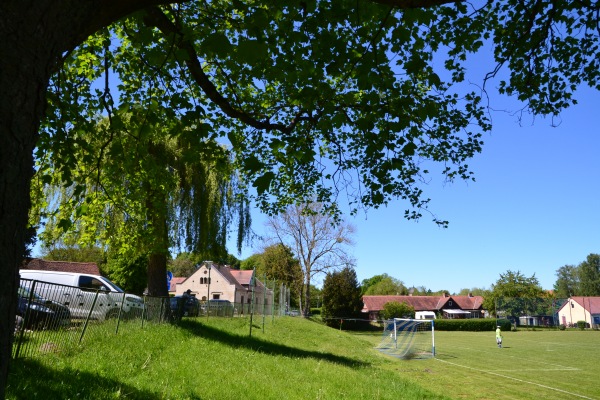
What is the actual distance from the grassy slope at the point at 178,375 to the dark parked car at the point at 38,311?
24.7 inches

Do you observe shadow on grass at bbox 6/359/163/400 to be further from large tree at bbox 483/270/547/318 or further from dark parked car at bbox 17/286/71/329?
large tree at bbox 483/270/547/318

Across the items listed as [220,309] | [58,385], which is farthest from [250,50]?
[220,309]

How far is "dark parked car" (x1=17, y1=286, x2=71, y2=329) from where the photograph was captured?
26.8ft

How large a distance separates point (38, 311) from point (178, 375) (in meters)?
2.95

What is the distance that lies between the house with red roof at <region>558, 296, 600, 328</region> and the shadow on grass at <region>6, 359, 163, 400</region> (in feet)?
324

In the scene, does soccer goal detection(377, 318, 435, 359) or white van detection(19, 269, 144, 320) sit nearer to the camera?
white van detection(19, 269, 144, 320)

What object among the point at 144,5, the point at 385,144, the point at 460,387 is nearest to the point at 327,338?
the point at 460,387

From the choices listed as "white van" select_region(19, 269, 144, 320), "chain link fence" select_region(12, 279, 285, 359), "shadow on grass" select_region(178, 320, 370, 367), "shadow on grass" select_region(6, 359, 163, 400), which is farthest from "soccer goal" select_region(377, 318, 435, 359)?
"shadow on grass" select_region(6, 359, 163, 400)

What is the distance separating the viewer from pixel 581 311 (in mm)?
92562

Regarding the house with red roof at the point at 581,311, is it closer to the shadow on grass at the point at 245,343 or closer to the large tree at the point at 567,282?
the large tree at the point at 567,282

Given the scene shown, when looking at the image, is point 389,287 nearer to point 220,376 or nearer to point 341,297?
point 341,297

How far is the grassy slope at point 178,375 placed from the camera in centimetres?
715

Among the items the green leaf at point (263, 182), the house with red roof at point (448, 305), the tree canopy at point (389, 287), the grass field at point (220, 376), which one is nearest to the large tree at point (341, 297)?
the house with red roof at point (448, 305)

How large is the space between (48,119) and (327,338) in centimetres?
2676
